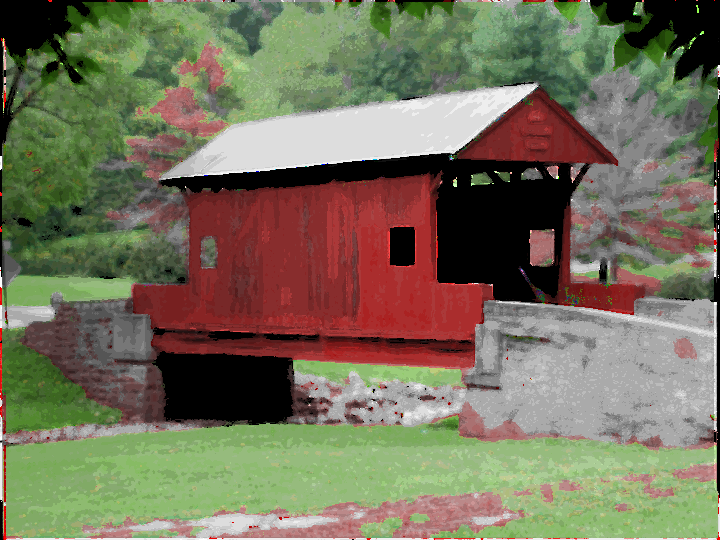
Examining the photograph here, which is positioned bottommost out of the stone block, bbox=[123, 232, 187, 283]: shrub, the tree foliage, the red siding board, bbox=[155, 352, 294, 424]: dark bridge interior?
bbox=[155, 352, 294, 424]: dark bridge interior

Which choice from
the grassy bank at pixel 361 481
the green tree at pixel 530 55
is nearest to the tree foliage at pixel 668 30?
the grassy bank at pixel 361 481

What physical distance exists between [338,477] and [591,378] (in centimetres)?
451

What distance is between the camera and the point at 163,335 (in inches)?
748

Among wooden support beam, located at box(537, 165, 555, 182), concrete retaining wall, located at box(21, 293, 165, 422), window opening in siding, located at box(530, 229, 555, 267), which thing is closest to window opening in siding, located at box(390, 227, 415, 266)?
wooden support beam, located at box(537, 165, 555, 182)

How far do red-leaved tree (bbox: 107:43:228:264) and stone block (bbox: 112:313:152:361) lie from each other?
499 inches

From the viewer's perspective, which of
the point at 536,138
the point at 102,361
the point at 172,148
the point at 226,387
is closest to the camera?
the point at 536,138

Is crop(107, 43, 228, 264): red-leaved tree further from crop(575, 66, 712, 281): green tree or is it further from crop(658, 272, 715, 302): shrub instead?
crop(658, 272, 715, 302): shrub

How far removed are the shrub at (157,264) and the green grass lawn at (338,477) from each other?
17429mm

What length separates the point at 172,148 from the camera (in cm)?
3133

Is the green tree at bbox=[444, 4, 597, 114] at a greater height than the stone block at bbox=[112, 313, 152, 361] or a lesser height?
greater

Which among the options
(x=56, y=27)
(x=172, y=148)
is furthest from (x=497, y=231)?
(x=172, y=148)

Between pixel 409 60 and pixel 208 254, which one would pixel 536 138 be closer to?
pixel 208 254

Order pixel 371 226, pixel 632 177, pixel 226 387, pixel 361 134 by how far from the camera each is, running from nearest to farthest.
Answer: pixel 371 226 → pixel 361 134 → pixel 226 387 → pixel 632 177

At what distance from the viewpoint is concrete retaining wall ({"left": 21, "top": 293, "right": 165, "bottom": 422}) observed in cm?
1958
